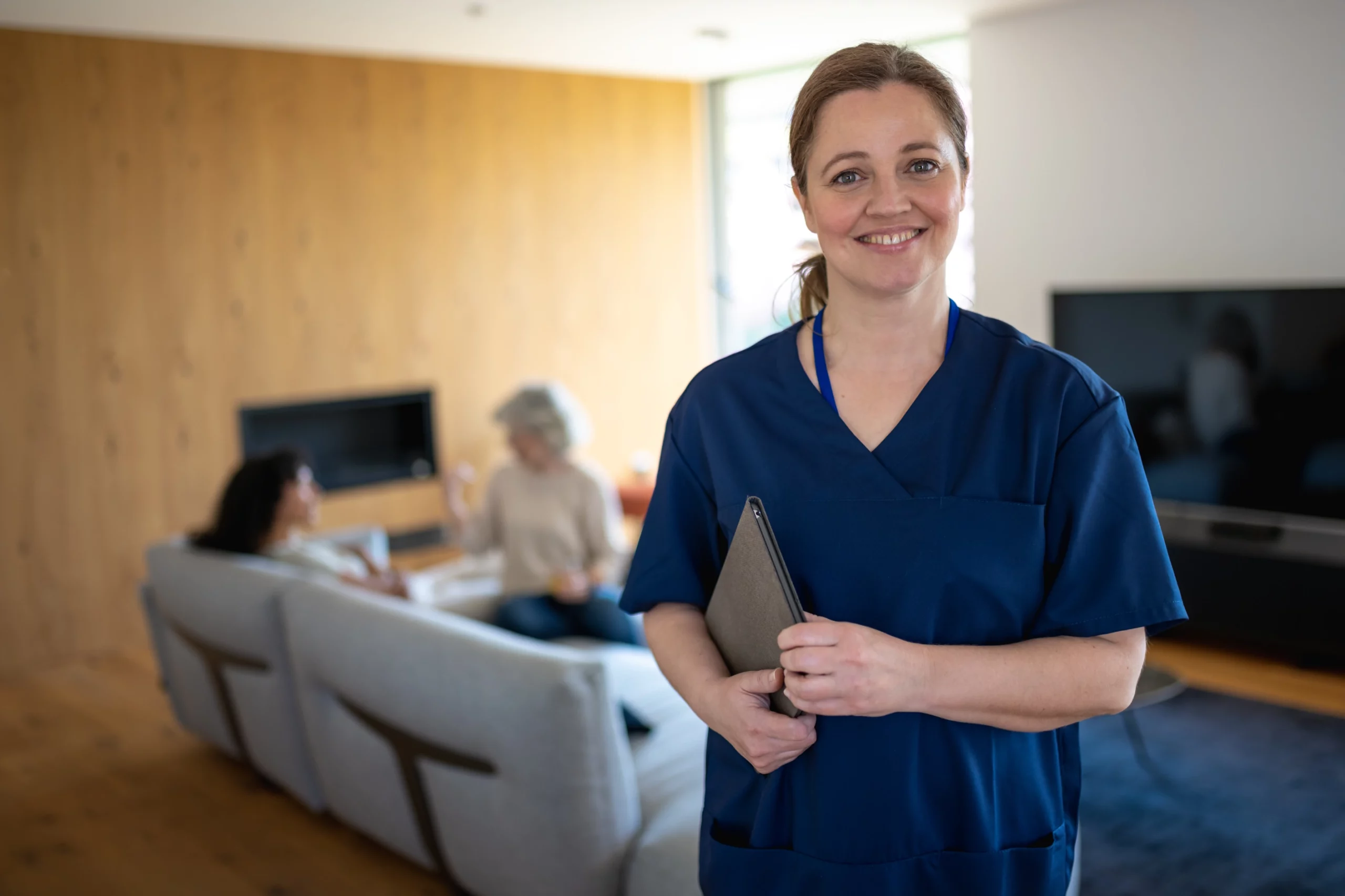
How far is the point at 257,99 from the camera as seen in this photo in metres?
5.11

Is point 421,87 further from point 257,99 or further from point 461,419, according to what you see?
point 461,419

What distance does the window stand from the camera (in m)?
6.30

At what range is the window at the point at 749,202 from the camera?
6.30 metres

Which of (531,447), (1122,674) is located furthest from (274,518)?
(1122,674)

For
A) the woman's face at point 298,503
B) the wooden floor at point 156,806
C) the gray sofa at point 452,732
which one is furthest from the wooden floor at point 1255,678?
the woman's face at point 298,503

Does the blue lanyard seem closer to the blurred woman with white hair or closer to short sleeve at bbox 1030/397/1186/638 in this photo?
short sleeve at bbox 1030/397/1186/638

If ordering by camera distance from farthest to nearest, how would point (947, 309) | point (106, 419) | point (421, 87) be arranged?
point (421, 87)
point (106, 419)
point (947, 309)

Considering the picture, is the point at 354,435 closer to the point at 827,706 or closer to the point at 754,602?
the point at 754,602

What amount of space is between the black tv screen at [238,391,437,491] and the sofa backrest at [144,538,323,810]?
1.77 metres

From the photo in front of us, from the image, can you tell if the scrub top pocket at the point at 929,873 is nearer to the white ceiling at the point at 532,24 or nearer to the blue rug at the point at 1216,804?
the blue rug at the point at 1216,804

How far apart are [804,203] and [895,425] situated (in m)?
0.23

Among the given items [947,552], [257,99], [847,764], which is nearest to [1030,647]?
[947,552]

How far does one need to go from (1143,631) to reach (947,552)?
0.19m

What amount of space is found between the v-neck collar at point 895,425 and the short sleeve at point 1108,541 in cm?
14
